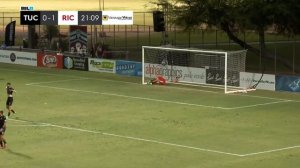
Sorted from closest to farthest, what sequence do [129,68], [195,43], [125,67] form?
[129,68], [125,67], [195,43]

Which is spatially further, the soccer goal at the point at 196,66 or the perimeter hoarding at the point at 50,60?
the perimeter hoarding at the point at 50,60

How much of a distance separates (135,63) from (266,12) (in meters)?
9.73

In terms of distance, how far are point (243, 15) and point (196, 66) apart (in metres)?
6.93

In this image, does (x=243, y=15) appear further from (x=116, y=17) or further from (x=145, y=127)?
(x=145, y=127)

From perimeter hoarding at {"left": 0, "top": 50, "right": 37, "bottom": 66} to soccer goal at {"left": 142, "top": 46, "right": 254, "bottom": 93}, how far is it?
12.4m

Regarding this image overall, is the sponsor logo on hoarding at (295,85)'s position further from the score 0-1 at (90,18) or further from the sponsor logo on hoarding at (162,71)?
the score 0-1 at (90,18)

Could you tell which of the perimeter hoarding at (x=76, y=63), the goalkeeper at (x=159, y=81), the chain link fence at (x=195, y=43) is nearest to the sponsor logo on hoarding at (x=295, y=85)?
the chain link fence at (x=195, y=43)

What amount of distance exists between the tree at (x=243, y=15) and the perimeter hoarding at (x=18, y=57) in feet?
40.4

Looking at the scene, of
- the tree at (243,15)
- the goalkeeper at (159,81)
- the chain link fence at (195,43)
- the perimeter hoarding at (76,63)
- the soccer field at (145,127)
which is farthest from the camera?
the chain link fence at (195,43)

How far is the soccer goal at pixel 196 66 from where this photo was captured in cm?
4756

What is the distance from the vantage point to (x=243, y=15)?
54.8 metres

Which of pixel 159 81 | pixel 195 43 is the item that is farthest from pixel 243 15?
pixel 195 43
